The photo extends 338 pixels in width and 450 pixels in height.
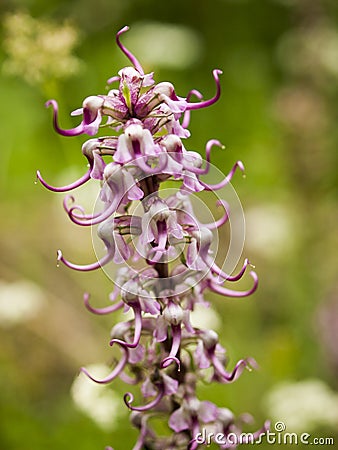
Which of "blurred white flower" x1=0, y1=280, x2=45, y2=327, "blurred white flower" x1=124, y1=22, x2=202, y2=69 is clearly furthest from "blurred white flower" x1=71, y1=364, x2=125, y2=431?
"blurred white flower" x1=124, y1=22, x2=202, y2=69

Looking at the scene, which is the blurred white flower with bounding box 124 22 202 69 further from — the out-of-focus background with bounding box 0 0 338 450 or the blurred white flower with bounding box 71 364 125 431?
the blurred white flower with bounding box 71 364 125 431

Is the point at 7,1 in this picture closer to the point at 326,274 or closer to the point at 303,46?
the point at 303,46

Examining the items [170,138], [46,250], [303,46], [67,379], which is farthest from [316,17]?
Answer: [170,138]

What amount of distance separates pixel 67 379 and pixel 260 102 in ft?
10.4

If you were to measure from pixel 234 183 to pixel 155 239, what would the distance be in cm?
360

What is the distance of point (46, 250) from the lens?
5000 millimetres

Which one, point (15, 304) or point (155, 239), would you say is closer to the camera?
point (155, 239)

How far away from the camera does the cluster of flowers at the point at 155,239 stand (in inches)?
64.9

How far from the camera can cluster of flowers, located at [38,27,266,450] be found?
1648 millimetres

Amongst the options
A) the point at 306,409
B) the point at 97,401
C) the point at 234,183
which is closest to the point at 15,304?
the point at 97,401

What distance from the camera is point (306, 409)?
113 inches

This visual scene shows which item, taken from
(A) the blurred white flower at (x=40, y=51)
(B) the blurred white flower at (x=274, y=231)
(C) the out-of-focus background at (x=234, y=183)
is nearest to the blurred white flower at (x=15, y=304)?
(C) the out-of-focus background at (x=234, y=183)

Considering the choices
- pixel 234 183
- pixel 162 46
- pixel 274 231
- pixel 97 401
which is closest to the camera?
pixel 97 401

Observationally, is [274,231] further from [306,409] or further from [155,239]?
[155,239]
